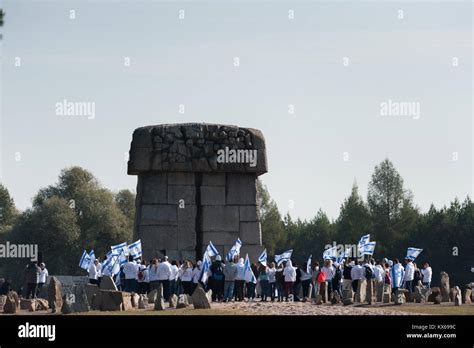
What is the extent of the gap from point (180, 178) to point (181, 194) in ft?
2.23

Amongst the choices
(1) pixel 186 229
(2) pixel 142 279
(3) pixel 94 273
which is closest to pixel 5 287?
(1) pixel 186 229

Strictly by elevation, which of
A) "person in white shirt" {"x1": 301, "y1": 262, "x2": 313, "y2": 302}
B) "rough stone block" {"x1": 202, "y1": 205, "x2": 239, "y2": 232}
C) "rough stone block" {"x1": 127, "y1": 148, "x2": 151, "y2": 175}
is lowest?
"person in white shirt" {"x1": 301, "y1": 262, "x2": 313, "y2": 302}

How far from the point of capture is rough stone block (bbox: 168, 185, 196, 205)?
159 ft

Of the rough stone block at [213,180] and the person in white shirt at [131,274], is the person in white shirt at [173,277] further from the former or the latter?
the rough stone block at [213,180]

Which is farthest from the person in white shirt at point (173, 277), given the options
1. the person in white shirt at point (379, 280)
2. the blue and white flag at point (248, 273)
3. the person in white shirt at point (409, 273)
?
the person in white shirt at point (409, 273)

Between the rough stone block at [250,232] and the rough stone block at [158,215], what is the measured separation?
273cm

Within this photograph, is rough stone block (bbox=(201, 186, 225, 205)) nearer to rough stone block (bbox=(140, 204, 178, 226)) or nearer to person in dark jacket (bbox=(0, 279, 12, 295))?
rough stone block (bbox=(140, 204, 178, 226))

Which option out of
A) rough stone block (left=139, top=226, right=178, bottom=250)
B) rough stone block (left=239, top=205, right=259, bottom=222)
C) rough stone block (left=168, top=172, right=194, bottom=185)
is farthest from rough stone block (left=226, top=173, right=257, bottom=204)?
rough stone block (left=139, top=226, right=178, bottom=250)

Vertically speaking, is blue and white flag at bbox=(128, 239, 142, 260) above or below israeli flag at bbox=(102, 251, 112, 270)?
above

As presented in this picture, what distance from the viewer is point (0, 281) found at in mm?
53312

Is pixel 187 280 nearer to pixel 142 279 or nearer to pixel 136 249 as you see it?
pixel 142 279

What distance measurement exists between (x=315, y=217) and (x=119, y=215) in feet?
65.1
